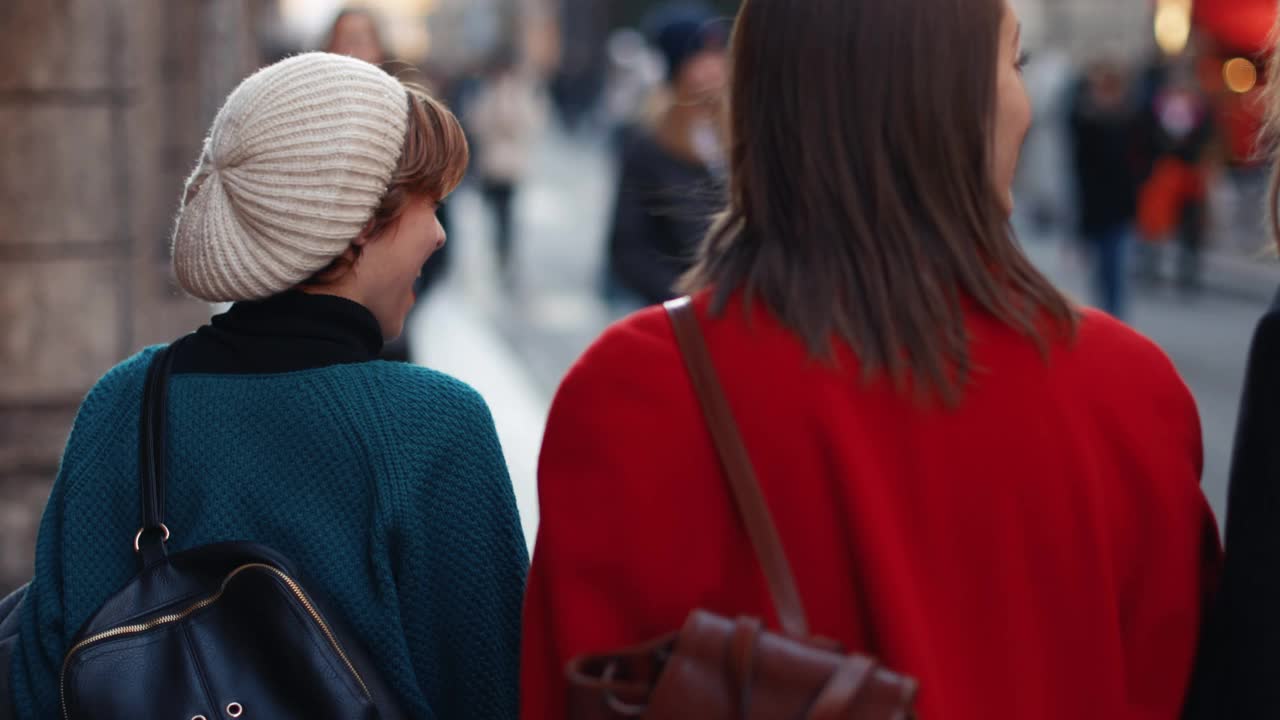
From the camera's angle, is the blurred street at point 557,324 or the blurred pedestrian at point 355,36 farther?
the blurred street at point 557,324

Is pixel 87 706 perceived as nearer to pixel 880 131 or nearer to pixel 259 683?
pixel 259 683

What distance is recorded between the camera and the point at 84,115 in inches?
214

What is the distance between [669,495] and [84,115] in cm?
409

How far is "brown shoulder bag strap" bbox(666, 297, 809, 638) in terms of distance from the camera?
1.80 m

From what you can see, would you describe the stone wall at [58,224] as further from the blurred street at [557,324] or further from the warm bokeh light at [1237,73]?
the warm bokeh light at [1237,73]

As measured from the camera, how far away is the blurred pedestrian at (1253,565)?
1.86 metres

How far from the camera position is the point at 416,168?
2.35 meters

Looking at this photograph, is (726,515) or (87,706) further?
(87,706)

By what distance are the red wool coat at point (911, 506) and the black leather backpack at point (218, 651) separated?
336 mm

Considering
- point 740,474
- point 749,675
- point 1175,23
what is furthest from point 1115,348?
point 1175,23

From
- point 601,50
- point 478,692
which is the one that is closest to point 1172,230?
point 478,692

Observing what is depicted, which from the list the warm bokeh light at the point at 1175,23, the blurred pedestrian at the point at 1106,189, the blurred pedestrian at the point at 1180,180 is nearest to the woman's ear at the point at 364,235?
the blurred pedestrian at the point at 1106,189

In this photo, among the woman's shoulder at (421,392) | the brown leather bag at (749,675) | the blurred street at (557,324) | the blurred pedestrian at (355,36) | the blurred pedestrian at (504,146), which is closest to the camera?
the brown leather bag at (749,675)

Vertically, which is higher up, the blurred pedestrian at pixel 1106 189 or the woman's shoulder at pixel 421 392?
the woman's shoulder at pixel 421 392
